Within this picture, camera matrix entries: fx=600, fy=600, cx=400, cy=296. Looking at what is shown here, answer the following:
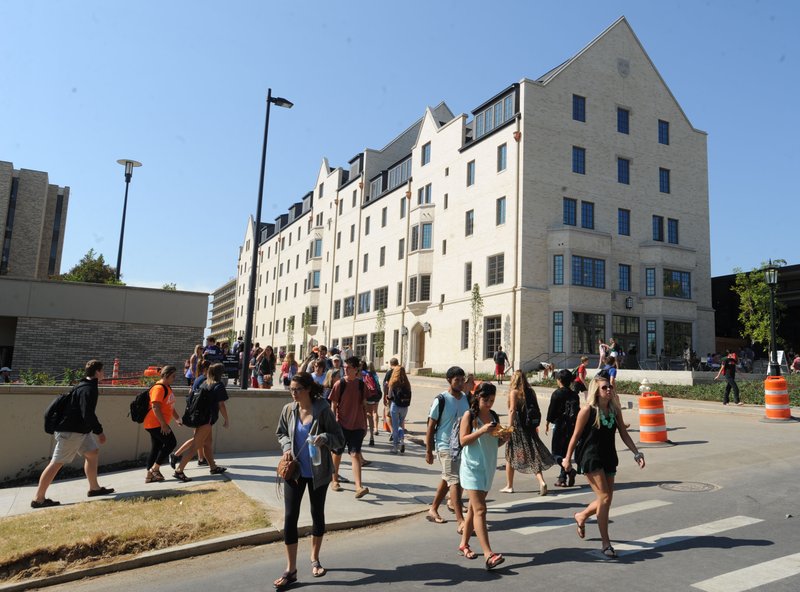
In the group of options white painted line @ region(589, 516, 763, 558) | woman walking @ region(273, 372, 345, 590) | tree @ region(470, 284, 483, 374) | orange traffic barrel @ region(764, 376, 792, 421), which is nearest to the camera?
woman walking @ region(273, 372, 345, 590)

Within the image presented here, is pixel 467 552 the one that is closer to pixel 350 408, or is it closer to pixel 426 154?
pixel 350 408

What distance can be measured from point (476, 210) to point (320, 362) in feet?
90.9

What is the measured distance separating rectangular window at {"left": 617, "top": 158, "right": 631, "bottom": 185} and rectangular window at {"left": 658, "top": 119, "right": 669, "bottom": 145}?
11.6 ft

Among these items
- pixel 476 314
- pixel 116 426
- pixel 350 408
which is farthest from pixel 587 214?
pixel 116 426

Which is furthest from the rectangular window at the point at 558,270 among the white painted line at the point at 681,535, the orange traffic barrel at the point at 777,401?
the white painted line at the point at 681,535

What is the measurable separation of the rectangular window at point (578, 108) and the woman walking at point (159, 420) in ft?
110

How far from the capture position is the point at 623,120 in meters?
38.9

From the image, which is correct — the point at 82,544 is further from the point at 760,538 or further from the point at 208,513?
the point at 760,538

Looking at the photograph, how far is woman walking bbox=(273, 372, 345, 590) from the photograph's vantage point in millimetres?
5566

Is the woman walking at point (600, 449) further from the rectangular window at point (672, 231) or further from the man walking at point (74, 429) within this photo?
the rectangular window at point (672, 231)

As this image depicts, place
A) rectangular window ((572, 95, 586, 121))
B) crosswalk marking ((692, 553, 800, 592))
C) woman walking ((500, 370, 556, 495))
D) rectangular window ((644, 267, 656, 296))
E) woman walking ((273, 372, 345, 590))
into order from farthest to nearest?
rectangular window ((644, 267, 656, 296))
rectangular window ((572, 95, 586, 121))
woman walking ((500, 370, 556, 495))
woman walking ((273, 372, 345, 590))
crosswalk marking ((692, 553, 800, 592))

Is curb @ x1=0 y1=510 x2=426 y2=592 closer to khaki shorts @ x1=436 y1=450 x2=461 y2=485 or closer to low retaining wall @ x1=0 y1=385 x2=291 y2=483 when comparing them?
khaki shorts @ x1=436 y1=450 x2=461 y2=485

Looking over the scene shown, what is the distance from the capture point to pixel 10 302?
23250 millimetres

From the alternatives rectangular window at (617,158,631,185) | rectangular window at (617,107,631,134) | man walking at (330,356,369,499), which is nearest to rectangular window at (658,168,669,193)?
rectangular window at (617,158,631,185)
